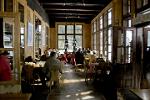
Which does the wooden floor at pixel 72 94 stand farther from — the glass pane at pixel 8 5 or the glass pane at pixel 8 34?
the glass pane at pixel 8 5

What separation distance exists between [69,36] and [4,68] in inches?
607

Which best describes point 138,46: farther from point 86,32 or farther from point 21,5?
point 86,32

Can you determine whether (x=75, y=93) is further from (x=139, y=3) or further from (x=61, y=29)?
(x=61, y=29)

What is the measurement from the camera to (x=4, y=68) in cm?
506

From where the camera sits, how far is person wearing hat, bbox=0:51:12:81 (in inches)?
198

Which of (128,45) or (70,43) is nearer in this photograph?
(128,45)

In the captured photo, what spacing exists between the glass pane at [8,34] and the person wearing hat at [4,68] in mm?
235

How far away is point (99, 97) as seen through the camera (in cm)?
706

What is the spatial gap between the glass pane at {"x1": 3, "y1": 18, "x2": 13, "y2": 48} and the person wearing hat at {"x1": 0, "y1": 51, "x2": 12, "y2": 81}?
0.77ft

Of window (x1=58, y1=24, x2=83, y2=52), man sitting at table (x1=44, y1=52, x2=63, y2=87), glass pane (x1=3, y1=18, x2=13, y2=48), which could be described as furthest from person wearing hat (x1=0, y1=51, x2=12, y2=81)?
window (x1=58, y1=24, x2=83, y2=52)

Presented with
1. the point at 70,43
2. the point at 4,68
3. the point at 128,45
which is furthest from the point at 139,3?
the point at 70,43

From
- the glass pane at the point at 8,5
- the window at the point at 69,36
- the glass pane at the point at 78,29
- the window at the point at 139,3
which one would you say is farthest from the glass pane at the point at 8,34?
the glass pane at the point at 78,29

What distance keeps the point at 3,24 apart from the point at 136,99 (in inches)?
138

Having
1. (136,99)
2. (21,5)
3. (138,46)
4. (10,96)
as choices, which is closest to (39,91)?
(21,5)
